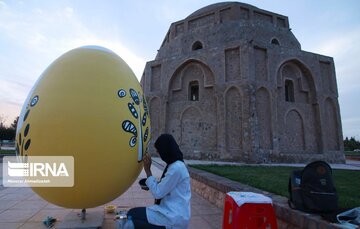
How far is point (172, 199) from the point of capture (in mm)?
2217

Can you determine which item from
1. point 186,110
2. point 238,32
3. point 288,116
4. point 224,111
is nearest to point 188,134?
point 186,110

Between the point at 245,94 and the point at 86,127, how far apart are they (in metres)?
13.8

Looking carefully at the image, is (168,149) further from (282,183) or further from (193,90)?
(193,90)

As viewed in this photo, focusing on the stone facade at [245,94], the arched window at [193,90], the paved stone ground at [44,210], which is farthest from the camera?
the arched window at [193,90]

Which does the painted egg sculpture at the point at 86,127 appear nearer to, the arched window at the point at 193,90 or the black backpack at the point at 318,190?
the black backpack at the point at 318,190

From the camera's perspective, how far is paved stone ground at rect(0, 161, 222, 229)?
11.2 feet

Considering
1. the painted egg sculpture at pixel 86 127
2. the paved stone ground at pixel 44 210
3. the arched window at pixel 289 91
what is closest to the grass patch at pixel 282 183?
the paved stone ground at pixel 44 210

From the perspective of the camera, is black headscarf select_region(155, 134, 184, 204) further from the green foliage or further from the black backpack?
the green foliage

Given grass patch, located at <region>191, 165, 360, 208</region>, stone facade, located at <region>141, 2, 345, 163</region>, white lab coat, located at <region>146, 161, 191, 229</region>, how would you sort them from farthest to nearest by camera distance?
stone facade, located at <region>141, 2, 345, 163</region>, grass patch, located at <region>191, 165, 360, 208</region>, white lab coat, located at <region>146, 161, 191, 229</region>

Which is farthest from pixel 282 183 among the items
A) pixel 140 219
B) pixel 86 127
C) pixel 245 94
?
pixel 245 94

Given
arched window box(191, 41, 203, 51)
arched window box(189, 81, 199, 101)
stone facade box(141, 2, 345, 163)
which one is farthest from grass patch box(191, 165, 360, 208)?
arched window box(191, 41, 203, 51)

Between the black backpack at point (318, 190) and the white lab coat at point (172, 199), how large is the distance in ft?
4.66

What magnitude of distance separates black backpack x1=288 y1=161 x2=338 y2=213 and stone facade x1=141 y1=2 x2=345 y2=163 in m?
12.2

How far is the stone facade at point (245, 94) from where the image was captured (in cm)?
1524
